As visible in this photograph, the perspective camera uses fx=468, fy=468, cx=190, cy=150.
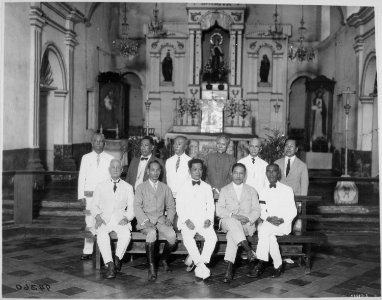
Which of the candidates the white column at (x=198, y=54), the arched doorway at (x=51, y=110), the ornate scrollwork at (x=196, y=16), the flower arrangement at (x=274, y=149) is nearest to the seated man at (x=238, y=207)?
the flower arrangement at (x=274, y=149)

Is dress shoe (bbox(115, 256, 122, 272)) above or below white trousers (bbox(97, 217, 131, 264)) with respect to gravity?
below

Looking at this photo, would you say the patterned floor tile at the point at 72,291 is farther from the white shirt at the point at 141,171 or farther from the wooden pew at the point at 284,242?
the white shirt at the point at 141,171

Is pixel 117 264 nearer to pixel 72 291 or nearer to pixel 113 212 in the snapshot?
pixel 113 212

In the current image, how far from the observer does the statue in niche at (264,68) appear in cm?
1602

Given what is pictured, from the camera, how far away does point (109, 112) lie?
14.9 meters

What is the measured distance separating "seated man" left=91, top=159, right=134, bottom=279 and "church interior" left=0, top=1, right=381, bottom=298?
1.15 ft

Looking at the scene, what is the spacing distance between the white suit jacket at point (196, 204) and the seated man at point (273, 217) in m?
0.64

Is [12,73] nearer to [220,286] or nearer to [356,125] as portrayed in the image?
[220,286]

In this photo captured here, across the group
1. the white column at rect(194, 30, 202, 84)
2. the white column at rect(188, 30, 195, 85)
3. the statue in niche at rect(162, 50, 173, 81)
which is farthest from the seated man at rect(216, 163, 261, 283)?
the statue in niche at rect(162, 50, 173, 81)

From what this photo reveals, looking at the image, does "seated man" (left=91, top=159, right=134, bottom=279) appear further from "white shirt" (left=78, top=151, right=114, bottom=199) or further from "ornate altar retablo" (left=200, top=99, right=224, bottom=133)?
"ornate altar retablo" (left=200, top=99, right=224, bottom=133)

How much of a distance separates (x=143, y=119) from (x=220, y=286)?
1217cm

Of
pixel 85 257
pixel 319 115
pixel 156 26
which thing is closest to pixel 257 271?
pixel 85 257

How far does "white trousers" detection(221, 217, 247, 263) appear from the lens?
207 inches

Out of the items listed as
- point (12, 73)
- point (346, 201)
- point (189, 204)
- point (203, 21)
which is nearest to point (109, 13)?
point (203, 21)
